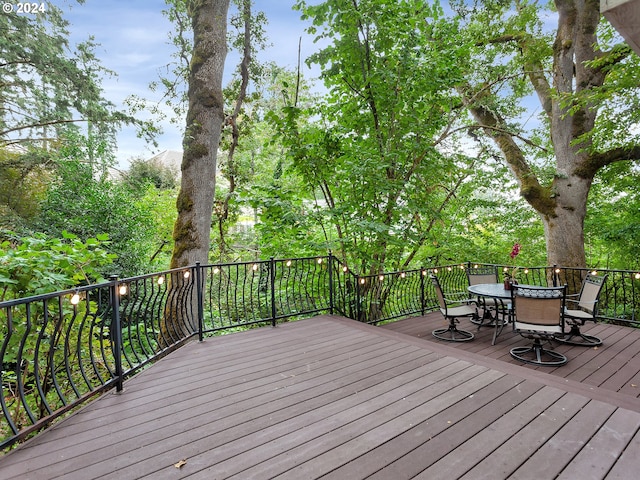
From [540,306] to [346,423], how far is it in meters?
2.92

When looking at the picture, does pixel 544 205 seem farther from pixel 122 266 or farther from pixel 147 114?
pixel 122 266

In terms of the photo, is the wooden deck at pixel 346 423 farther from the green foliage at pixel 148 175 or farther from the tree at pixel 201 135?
the green foliage at pixel 148 175

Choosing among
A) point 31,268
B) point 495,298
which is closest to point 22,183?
point 31,268

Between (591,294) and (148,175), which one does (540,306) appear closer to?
(591,294)

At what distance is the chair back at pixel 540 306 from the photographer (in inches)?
→ 141

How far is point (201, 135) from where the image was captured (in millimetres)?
5707

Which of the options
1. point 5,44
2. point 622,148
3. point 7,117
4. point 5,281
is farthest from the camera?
point 7,117

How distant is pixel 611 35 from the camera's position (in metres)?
5.79

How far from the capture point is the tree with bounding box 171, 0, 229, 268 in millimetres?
5672

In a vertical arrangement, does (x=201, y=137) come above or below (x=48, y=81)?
below

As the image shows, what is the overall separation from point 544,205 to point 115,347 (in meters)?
8.71

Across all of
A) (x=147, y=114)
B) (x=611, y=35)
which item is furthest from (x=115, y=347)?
(x=611, y=35)

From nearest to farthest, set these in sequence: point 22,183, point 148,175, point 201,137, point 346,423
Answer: point 346,423
point 201,137
point 22,183
point 148,175

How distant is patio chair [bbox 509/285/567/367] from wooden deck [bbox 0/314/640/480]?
0.44 meters
